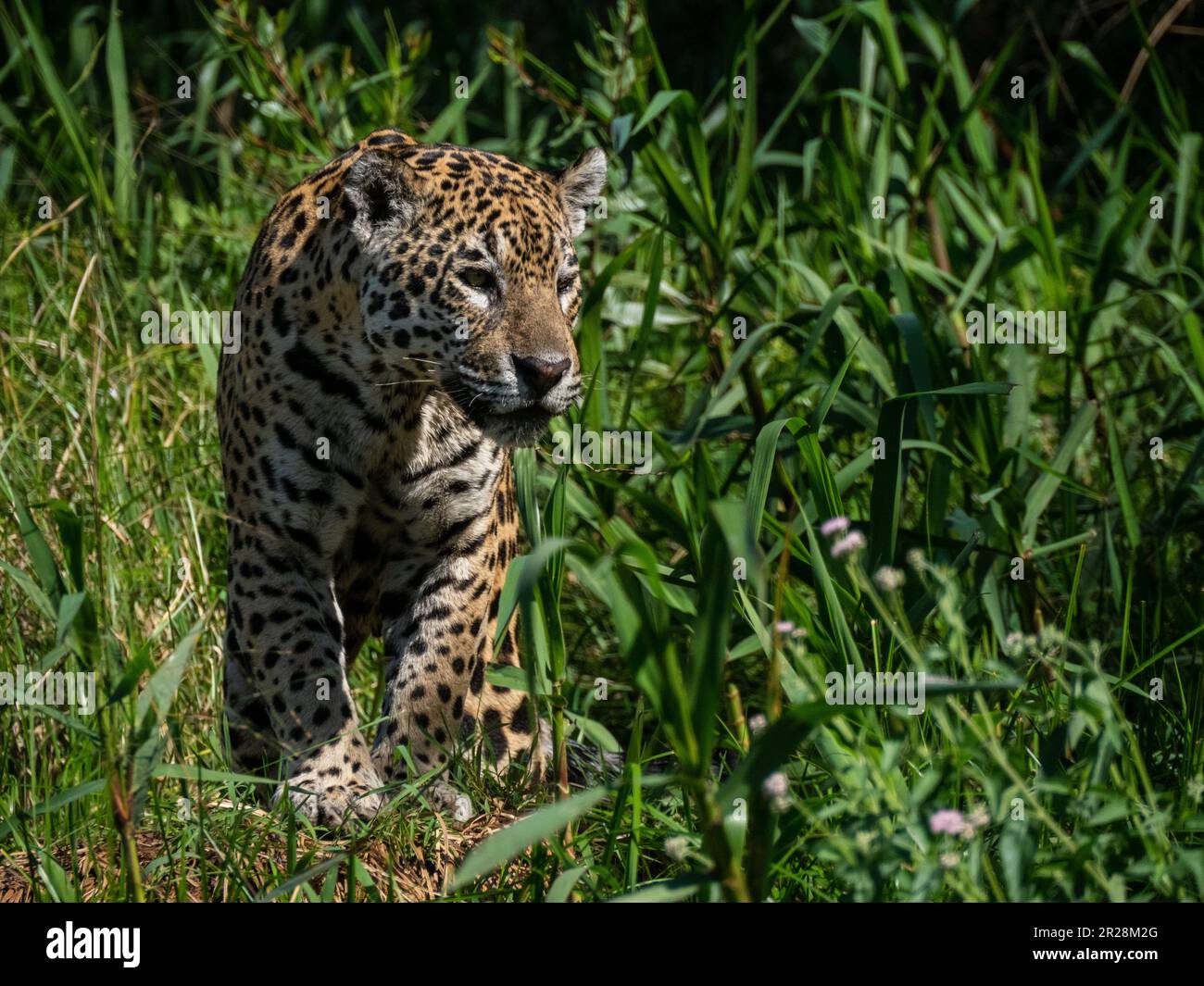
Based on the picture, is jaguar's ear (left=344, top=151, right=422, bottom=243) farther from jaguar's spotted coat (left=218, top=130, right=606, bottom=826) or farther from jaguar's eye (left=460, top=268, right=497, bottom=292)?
jaguar's eye (left=460, top=268, right=497, bottom=292)

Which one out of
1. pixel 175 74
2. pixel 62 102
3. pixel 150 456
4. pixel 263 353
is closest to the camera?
pixel 263 353

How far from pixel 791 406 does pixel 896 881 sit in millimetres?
3360

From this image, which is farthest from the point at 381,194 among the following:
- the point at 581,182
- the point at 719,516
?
the point at 719,516

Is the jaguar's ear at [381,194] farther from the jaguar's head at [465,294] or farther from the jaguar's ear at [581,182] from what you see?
the jaguar's ear at [581,182]

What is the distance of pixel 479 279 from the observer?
4.27m

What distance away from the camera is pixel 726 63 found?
5367 millimetres

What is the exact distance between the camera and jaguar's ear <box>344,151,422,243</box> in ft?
14.0

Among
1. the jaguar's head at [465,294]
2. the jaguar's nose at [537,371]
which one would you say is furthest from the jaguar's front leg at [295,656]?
the jaguar's nose at [537,371]

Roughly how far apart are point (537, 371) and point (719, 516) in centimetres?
164

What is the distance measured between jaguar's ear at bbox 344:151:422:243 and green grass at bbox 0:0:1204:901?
705 mm

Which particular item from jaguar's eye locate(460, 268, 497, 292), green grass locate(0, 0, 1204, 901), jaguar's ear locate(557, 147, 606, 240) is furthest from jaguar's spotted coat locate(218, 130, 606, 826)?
green grass locate(0, 0, 1204, 901)

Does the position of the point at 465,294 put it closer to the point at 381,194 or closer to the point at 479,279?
the point at 479,279

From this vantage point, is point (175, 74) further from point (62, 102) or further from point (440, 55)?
point (62, 102)
